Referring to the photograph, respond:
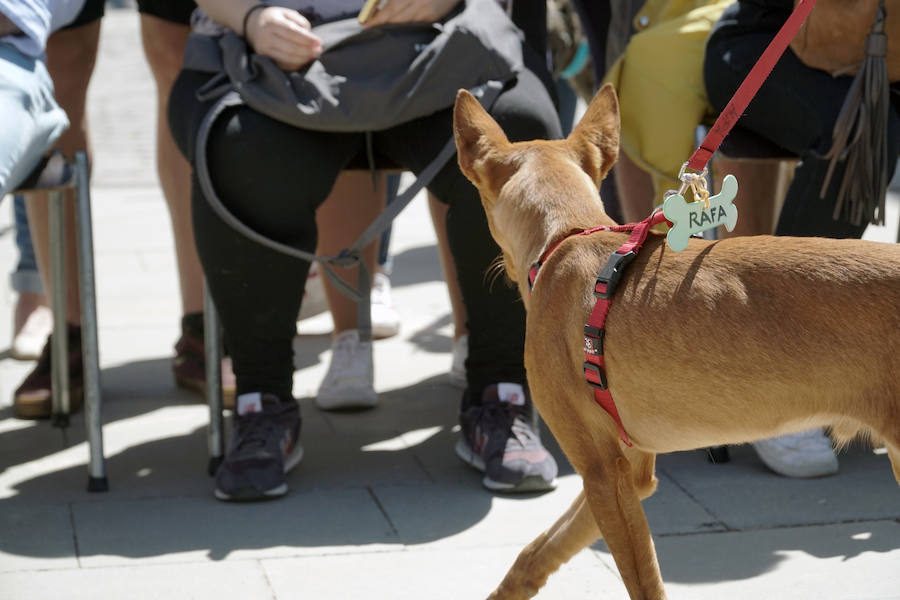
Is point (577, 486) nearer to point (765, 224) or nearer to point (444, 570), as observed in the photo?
point (444, 570)

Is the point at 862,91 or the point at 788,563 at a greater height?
the point at 862,91

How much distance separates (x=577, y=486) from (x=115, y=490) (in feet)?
4.55

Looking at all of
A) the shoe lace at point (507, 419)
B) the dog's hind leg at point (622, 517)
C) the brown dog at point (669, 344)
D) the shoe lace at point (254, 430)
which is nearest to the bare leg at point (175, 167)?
the shoe lace at point (254, 430)

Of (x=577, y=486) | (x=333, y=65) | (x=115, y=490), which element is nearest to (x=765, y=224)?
(x=577, y=486)

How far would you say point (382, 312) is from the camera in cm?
530

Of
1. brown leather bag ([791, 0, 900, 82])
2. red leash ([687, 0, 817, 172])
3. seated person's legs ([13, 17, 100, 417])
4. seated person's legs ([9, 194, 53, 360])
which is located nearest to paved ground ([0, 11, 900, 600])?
seated person's legs ([13, 17, 100, 417])

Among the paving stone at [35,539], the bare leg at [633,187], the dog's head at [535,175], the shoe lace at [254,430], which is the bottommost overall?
the paving stone at [35,539]

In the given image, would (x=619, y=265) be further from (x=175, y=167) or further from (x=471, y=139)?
(x=175, y=167)

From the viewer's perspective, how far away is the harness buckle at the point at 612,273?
2253 millimetres

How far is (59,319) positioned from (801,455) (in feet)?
8.13

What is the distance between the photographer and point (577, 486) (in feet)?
11.6

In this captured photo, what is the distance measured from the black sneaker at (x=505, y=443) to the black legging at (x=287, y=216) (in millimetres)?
72

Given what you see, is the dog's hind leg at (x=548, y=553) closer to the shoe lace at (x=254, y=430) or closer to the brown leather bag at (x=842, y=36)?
the shoe lace at (x=254, y=430)

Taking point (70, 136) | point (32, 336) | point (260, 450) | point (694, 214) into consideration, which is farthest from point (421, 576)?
point (32, 336)
